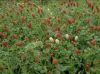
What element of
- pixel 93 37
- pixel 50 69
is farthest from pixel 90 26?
pixel 50 69

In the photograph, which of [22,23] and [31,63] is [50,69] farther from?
[22,23]

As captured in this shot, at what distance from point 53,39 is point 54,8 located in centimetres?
175

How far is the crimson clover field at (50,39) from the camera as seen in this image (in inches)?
163

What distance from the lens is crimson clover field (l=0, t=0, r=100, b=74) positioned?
13.5 feet

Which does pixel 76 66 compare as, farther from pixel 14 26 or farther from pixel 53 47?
pixel 14 26

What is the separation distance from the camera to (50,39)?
446cm

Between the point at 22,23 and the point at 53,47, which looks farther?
A: the point at 22,23

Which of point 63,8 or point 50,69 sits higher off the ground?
point 63,8

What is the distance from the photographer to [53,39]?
14.7 ft

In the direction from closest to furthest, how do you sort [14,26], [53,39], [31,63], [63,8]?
1. [31,63]
2. [53,39]
3. [14,26]
4. [63,8]

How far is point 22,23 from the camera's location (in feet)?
17.3

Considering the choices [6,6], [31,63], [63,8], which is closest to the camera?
[31,63]

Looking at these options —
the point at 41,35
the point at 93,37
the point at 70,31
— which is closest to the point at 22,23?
the point at 41,35

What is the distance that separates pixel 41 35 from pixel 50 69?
2.88 ft
